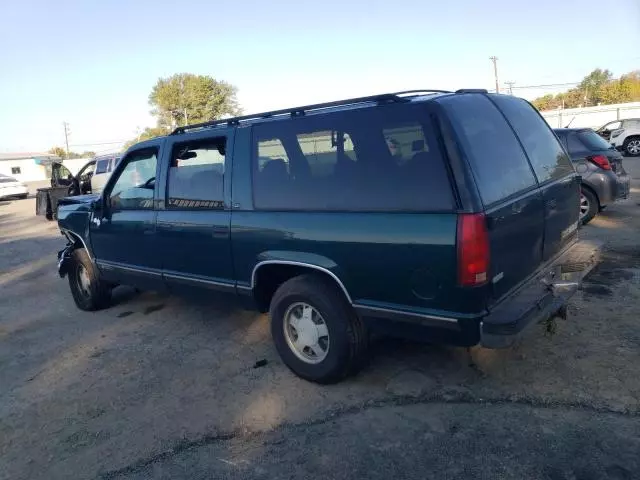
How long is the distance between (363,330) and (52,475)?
210 cm

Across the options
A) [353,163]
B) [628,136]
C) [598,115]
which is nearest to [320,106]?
[353,163]

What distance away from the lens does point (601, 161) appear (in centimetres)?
791

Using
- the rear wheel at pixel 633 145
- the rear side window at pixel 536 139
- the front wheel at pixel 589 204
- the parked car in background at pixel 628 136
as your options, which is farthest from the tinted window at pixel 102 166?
the rear wheel at pixel 633 145

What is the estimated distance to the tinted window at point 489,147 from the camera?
119 inches

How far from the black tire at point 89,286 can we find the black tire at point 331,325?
313 centimetres

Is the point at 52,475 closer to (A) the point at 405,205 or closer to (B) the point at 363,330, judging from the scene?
(B) the point at 363,330

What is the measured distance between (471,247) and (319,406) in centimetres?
152

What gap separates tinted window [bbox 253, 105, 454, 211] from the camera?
3023mm

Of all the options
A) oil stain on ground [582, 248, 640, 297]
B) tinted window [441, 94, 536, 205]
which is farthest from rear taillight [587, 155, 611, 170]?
Result: tinted window [441, 94, 536, 205]

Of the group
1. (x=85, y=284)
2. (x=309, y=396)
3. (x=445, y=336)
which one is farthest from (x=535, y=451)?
(x=85, y=284)

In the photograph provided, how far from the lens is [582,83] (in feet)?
249

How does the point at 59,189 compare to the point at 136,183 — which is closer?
the point at 136,183

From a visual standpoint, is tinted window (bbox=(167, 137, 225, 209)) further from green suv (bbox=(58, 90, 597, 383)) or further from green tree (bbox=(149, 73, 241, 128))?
green tree (bbox=(149, 73, 241, 128))

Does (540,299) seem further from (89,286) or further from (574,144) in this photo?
(574,144)
